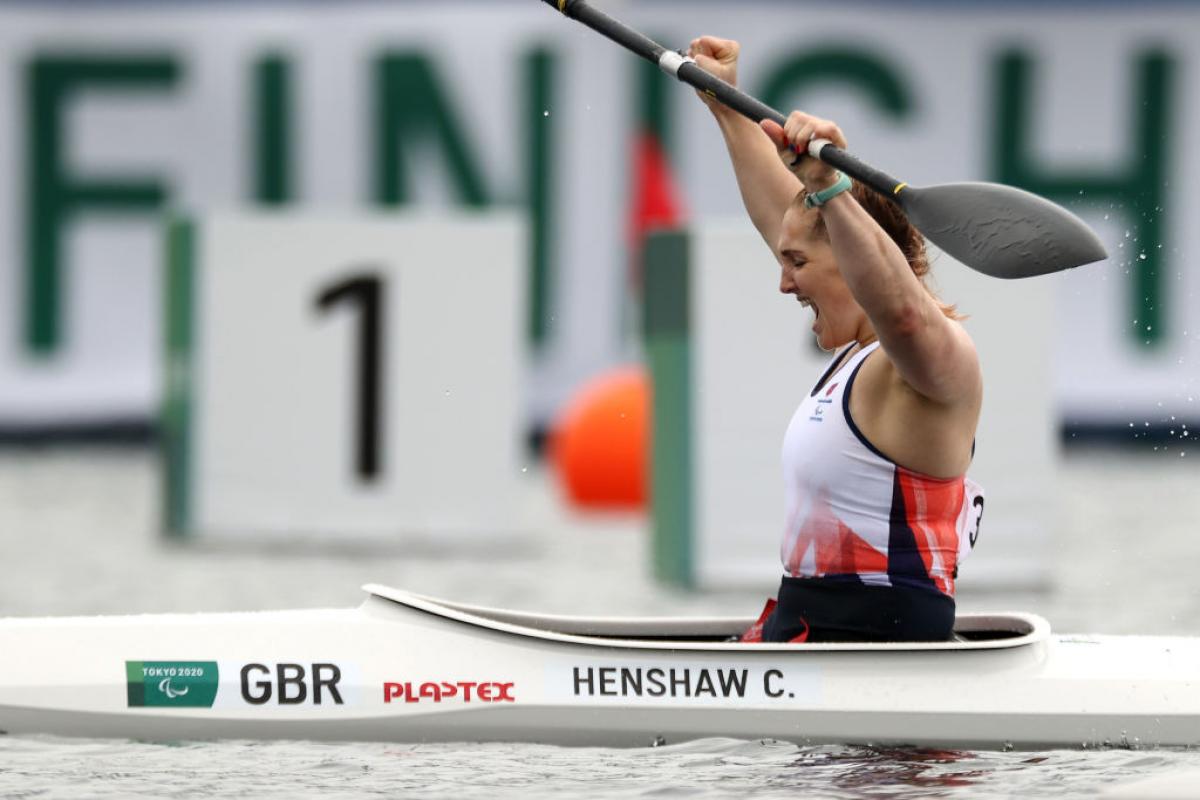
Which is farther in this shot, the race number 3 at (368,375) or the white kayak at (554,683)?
the race number 3 at (368,375)

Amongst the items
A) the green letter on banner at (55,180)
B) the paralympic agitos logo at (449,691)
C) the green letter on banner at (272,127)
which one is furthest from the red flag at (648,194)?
the paralympic agitos logo at (449,691)

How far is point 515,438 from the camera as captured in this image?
907cm

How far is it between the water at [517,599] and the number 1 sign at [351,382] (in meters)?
0.20

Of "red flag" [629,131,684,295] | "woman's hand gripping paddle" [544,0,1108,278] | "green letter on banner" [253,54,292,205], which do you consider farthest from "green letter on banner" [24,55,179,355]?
"woman's hand gripping paddle" [544,0,1108,278]

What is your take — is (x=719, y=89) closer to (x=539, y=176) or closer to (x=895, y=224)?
(x=895, y=224)

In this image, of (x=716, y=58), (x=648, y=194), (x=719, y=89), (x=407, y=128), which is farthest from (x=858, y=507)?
(x=407, y=128)

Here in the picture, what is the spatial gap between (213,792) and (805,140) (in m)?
1.62

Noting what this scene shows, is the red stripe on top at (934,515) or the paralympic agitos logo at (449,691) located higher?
the red stripe on top at (934,515)

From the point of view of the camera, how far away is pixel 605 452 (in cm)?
1102

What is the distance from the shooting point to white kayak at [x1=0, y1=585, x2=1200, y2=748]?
15.1 ft

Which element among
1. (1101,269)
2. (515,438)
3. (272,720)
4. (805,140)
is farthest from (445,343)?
(1101,269)

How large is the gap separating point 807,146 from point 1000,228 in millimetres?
542

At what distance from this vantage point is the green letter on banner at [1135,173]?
14.1m

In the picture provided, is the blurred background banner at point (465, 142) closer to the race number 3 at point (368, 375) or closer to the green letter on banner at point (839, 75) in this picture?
the green letter on banner at point (839, 75)
